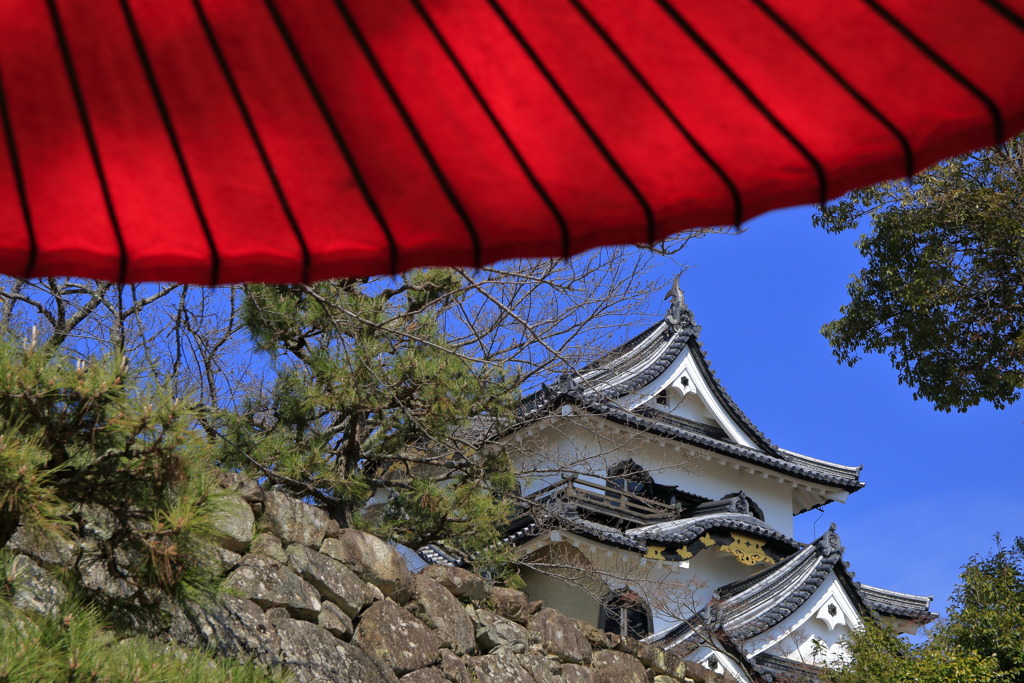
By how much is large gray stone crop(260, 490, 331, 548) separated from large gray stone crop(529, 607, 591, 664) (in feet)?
6.54

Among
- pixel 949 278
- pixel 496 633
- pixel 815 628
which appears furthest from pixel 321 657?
pixel 815 628

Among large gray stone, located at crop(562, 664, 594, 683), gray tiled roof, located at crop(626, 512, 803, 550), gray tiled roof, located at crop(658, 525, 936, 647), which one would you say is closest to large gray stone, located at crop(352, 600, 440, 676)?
large gray stone, located at crop(562, 664, 594, 683)

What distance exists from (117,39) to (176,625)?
397 cm

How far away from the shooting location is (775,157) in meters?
0.69

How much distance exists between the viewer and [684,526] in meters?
13.5

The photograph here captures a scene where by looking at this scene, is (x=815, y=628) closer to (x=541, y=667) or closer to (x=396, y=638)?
(x=541, y=667)

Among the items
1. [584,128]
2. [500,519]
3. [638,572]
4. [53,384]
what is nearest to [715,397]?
[638,572]

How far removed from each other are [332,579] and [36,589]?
73.9 inches

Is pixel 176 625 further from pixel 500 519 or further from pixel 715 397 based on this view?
pixel 715 397

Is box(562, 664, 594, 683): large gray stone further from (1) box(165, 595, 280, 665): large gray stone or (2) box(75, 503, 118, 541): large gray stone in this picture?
(2) box(75, 503, 118, 541): large gray stone

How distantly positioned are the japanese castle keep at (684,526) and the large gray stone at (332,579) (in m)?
3.17

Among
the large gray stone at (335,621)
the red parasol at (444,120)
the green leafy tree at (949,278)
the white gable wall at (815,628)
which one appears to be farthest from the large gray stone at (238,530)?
the white gable wall at (815,628)

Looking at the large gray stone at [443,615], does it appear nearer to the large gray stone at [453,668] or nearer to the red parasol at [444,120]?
the large gray stone at [453,668]

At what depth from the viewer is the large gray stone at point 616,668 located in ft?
23.2
